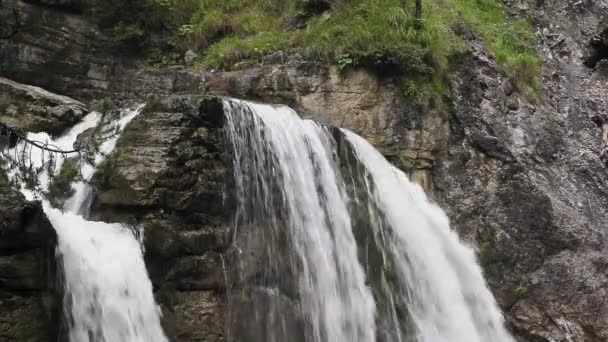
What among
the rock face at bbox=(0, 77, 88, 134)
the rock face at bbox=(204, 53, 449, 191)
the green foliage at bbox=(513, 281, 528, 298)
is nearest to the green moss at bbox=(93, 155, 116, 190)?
the rock face at bbox=(0, 77, 88, 134)

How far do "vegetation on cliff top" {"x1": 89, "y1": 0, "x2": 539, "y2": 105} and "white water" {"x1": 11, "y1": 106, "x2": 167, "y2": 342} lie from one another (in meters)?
6.29

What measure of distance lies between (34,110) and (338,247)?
559 cm

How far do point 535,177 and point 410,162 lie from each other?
2.37 m

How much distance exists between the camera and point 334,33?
1213cm

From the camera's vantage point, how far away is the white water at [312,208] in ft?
26.2

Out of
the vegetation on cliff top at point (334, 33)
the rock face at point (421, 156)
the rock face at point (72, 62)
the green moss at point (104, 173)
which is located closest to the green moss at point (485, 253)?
the rock face at point (421, 156)

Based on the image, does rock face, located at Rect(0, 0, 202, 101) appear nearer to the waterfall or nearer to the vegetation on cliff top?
the vegetation on cliff top

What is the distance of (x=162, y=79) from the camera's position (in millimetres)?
12055

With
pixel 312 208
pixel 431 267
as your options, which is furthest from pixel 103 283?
pixel 431 267

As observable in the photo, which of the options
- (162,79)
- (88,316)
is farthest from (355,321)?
(162,79)

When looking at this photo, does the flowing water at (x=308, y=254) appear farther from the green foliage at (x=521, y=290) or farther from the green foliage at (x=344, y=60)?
the green foliage at (x=344, y=60)

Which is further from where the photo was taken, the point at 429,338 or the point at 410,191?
the point at 410,191

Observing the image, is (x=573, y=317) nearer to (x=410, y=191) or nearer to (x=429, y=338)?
(x=429, y=338)

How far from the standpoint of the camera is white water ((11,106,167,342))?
234 inches
